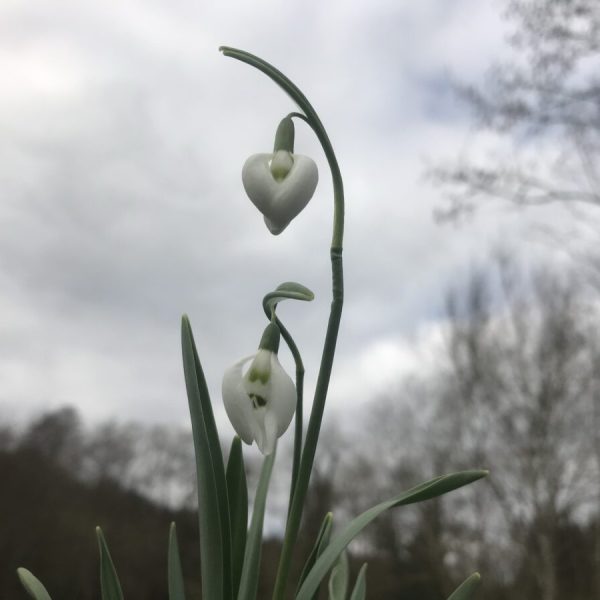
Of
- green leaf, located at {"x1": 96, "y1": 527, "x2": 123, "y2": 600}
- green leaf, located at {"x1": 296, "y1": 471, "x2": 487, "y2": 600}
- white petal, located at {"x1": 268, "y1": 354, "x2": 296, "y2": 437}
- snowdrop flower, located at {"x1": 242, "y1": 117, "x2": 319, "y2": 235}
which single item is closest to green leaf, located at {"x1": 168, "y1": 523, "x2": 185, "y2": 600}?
green leaf, located at {"x1": 96, "y1": 527, "x2": 123, "y2": 600}

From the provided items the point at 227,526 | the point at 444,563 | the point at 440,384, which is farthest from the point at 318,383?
the point at 444,563

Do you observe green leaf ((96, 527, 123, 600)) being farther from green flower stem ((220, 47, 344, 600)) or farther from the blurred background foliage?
the blurred background foliage

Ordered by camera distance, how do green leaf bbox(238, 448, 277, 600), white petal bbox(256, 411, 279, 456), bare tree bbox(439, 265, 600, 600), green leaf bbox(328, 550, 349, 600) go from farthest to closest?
bare tree bbox(439, 265, 600, 600) < green leaf bbox(328, 550, 349, 600) < green leaf bbox(238, 448, 277, 600) < white petal bbox(256, 411, 279, 456)

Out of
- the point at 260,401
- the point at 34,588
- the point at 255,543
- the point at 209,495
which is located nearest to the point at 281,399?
the point at 260,401

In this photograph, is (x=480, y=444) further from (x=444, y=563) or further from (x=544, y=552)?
(x=444, y=563)

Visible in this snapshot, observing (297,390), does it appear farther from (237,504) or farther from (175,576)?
(175,576)

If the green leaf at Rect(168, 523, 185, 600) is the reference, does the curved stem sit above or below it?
above
